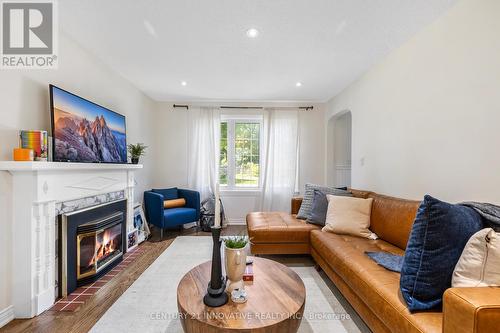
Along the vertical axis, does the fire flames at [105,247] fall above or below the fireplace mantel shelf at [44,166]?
below

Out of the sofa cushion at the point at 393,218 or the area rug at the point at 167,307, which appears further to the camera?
the sofa cushion at the point at 393,218

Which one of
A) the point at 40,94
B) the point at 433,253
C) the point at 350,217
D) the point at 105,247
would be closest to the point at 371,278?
the point at 433,253

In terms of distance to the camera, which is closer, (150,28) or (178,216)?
(150,28)

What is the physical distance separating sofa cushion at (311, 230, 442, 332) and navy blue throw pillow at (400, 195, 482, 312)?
2.6 inches

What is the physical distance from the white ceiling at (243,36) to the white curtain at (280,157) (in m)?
1.13

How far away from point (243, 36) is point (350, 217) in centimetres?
220

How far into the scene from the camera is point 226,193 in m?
4.71

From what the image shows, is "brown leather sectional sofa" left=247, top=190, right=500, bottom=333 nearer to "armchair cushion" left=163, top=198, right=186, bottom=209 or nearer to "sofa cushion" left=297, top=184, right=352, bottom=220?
"sofa cushion" left=297, top=184, right=352, bottom=220

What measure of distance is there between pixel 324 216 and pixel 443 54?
192 cm

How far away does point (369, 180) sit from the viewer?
314cm

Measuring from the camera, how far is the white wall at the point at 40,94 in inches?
67.5

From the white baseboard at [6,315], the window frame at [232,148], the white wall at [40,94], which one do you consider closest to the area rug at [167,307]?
the white baseboard at [6,315]

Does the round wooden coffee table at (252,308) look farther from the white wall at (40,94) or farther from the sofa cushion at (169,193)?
the sofa cushion at (169,193)
